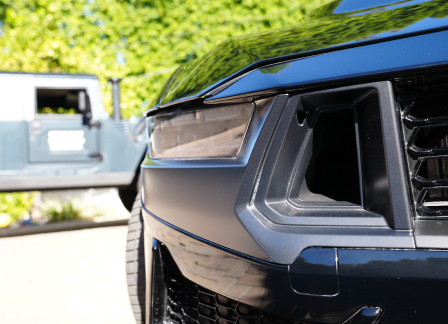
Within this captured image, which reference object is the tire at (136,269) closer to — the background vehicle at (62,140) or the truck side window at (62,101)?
the background vehicle at (62,140)

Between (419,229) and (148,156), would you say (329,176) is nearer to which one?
(419,229)

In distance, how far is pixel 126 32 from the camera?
6.89m

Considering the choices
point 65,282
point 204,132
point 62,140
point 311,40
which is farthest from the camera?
point 62,140

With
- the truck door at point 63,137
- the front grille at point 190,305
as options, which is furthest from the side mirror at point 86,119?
the front grille at point 190,305

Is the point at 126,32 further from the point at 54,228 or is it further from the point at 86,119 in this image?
the point at 54,228

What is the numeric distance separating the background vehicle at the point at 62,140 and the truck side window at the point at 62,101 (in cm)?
2

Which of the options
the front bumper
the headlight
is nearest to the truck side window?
the headlight

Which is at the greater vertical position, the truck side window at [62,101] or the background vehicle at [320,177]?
the truck side window at [62,101]

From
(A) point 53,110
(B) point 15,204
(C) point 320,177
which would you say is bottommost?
(B) point 15,204

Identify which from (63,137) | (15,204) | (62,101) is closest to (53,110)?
(62,101)

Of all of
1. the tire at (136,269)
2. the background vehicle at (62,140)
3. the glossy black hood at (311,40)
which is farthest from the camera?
the background vehicle at (62,140)

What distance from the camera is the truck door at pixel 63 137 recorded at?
16.8ft

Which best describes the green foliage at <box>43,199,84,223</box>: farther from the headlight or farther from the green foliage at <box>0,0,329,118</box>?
the headlight

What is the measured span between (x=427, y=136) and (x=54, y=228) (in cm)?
586
